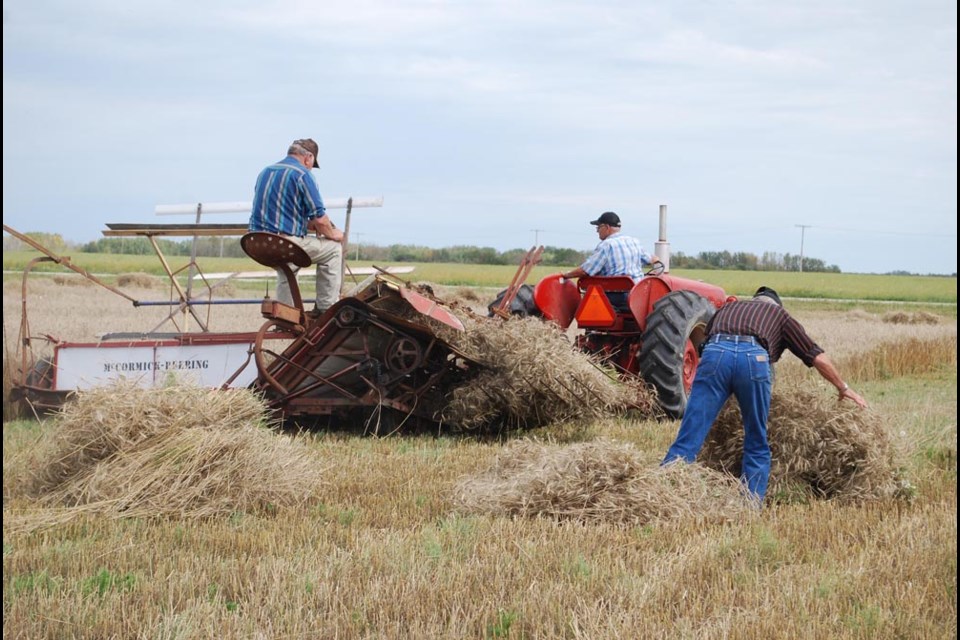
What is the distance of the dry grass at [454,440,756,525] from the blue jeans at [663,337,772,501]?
15 centimetres

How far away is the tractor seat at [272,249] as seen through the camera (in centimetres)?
721

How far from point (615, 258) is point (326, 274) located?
2524 millimetres

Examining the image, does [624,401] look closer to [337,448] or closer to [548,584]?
[337,448]

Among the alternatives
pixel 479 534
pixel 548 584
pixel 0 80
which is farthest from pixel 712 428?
pixel 0 80

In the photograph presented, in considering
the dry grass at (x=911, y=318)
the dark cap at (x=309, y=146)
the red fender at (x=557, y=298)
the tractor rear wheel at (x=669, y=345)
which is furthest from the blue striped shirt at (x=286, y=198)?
the dry grass at (x=911, y=318)

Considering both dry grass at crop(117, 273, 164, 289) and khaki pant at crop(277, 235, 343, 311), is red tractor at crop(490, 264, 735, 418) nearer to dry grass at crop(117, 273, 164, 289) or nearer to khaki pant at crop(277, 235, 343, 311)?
khaki pant at crop(277, 235, 343, 311)

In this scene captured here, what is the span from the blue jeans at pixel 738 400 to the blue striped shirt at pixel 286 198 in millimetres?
3440

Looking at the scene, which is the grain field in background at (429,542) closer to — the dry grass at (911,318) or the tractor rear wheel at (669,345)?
the tractor rear wheel at (669,345)

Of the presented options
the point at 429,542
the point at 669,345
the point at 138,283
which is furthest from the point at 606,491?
the point at 138,283

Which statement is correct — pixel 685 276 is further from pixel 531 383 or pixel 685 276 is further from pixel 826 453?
pixel 826 453

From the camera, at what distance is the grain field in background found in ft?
11.8

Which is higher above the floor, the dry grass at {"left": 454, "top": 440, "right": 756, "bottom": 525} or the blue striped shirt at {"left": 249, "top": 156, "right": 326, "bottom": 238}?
the blue striped shirt at {"left": 249, "top": 156, "right": 326, "bottom": 238}

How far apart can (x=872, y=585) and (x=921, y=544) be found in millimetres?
730

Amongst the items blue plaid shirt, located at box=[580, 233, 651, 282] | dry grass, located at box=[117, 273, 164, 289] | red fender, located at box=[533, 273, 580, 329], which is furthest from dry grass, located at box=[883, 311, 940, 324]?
dry grass, located at box=[117, 273, 164, 289]
